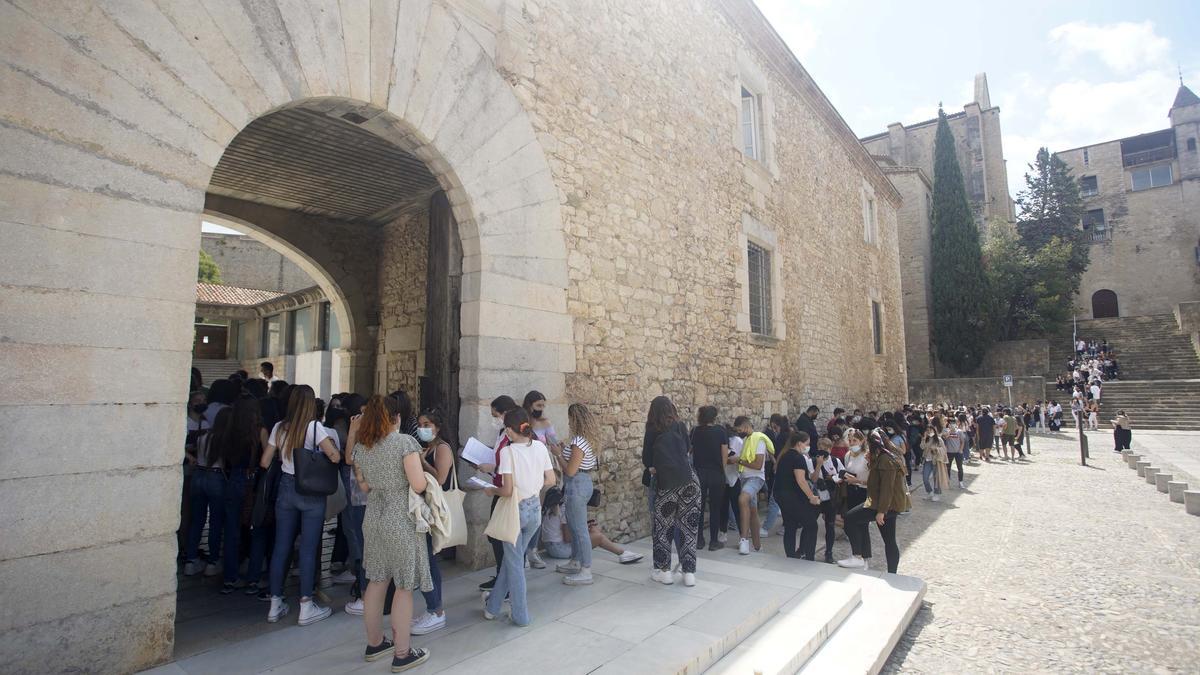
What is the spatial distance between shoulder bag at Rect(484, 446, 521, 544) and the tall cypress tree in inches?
1240

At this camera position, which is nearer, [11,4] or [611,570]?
[11,4]

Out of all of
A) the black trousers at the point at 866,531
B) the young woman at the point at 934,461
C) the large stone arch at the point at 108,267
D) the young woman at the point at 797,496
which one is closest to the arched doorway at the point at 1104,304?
the young woman at the point at 934,461

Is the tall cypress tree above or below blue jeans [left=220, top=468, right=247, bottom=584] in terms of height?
above

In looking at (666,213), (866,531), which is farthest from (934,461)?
(666,213)

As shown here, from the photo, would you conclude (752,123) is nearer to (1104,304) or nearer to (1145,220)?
(1104,304)

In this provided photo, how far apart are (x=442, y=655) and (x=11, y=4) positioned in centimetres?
378

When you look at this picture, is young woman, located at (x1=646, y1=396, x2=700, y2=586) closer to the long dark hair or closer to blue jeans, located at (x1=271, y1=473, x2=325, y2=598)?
the long dark hair

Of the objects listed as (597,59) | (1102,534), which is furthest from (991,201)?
(597,59)

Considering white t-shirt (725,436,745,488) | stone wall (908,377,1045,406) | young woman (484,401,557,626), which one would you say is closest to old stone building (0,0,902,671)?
white t-shirt (725,436,745,488)

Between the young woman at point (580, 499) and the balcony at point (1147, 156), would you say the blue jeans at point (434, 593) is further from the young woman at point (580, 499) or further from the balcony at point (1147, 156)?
the balcony at point (1147, 156)

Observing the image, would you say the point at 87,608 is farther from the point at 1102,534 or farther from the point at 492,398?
the point at 1102,534

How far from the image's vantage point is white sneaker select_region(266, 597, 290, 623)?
365 cm

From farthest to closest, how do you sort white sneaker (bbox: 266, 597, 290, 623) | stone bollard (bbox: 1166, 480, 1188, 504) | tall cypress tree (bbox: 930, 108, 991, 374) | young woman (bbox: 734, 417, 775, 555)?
tall cypress tree (bbox: 930, 108, 991, 374) < stone bollard (bbox: 1166, 480, 1188, 504) < young woman (bbox: 734, 417, 775, 555) < white sneaker (bbox: 266, 597, 290, 623)

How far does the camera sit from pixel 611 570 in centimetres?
479
